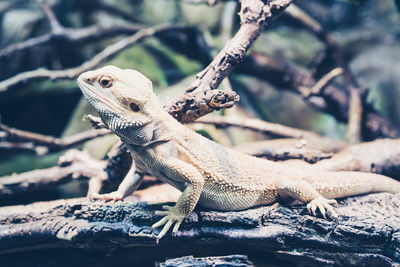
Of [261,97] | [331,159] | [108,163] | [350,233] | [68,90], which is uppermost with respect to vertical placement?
[261,97]

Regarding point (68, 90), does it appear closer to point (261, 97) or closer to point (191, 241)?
point (261, 97)

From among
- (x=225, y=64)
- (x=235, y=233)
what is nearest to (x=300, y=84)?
(x=225, y=64)

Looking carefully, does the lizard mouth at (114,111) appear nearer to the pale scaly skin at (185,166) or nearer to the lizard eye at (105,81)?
the pale scaly skin at (185,166)

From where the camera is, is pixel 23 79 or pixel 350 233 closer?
pixel 350 233

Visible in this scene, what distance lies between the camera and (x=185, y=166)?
287 cm

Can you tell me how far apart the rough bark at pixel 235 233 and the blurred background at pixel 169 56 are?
222cm

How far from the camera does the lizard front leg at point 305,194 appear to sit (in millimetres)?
3185

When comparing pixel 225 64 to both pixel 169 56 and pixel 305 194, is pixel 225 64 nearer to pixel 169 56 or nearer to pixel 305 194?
pixel 305 194

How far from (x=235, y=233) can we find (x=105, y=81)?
6.26 feet

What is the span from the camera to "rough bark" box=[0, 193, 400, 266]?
9.95ft

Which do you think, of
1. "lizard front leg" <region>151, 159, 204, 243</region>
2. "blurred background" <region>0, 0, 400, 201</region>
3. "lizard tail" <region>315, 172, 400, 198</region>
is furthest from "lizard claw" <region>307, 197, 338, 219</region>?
"blurred background" <region>0, 0, 400, 201</region>

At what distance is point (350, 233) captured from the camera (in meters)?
3.09

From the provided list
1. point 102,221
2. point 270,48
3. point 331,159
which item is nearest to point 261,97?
point 270,48

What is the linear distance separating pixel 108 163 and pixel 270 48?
647cm
